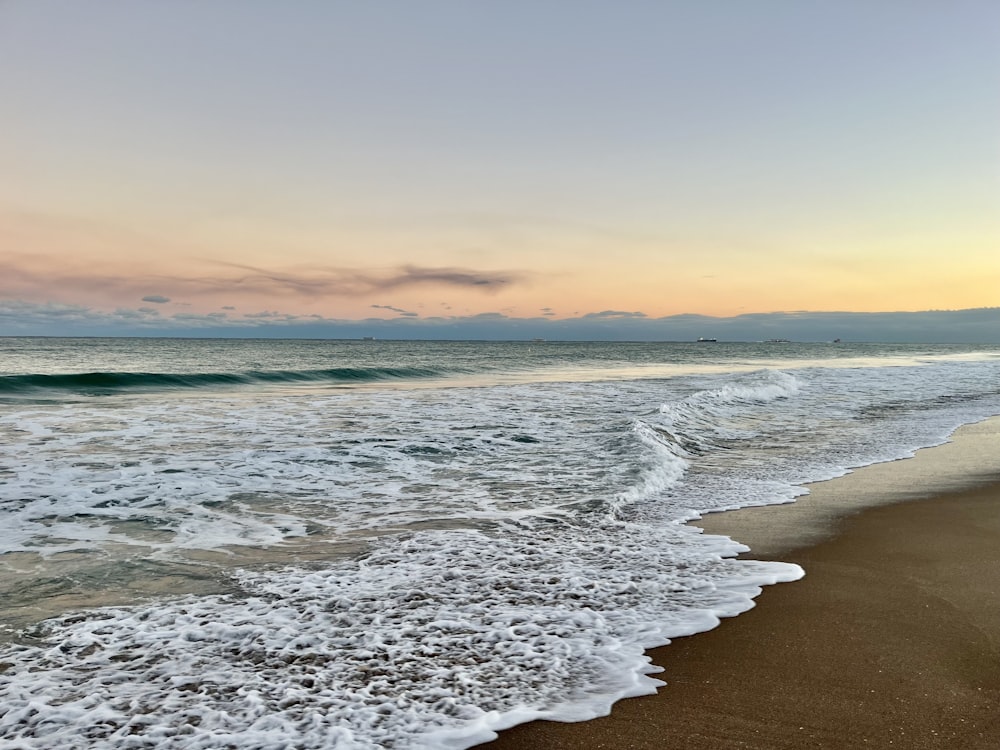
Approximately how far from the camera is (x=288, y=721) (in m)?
2.87

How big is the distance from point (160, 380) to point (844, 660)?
26247mm

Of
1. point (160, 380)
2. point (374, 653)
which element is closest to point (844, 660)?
point (374, 653)

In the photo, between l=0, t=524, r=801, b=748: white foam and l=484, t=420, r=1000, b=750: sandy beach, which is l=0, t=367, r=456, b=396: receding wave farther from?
l=484, t=420, r=1000, b=750: sandy beach

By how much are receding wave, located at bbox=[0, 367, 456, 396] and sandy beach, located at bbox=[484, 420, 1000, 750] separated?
2243 cm

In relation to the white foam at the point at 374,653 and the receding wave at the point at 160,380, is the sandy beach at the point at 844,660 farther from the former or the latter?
the receding wave at the point at 160,380

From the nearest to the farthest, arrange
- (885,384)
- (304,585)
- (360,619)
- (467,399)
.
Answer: (360,619), (304,585), (467,399), (885,384)

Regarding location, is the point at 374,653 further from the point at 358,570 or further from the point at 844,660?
the point at 844,660

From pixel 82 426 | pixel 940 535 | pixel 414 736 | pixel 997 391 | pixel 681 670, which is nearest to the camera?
pixel 414 736

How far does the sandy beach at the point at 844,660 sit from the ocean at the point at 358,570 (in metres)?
0.23

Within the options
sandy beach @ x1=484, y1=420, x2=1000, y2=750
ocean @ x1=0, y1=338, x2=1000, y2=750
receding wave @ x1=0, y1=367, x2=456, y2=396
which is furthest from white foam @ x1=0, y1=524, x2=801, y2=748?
receding wave @ x1=0, y1=367, x2=456, y2=396

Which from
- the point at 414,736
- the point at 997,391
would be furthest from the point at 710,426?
the point at 997,391

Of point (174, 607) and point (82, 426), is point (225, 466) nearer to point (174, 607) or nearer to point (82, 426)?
point (174, 607)

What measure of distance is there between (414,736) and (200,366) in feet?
124

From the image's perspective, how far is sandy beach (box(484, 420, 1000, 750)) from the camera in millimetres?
2768
